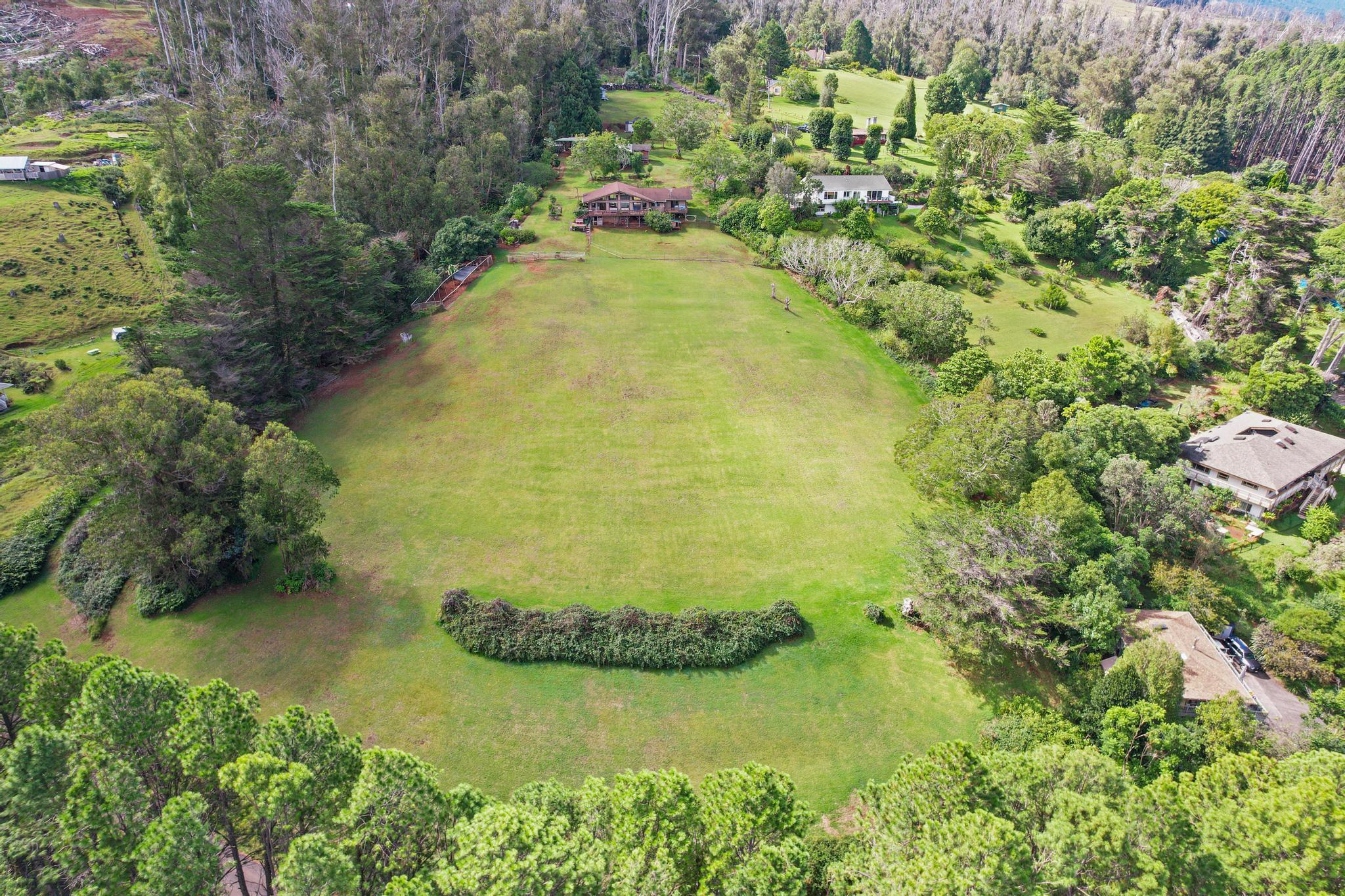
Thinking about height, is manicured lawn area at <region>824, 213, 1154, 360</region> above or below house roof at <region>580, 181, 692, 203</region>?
below

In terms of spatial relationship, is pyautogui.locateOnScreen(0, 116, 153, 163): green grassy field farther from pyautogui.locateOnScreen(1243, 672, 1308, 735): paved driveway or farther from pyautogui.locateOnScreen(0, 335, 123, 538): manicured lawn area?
pyautogui.locateOnScreen(1243, 672, 1308, 735): paved driveway

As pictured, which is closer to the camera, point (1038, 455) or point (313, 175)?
point (1038, 455)

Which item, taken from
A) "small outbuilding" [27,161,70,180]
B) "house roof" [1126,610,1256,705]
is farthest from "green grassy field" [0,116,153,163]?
"house roof" [1126,610,1256,705]

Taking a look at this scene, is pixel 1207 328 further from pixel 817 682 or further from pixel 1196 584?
pixel 817 682

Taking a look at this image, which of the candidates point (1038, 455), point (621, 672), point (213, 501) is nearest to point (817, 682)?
point (621, 672)

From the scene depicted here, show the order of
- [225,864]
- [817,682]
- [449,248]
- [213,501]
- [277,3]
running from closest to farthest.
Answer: [225,864] < [817,682] < [213,501] < [449,248] < [277,3]

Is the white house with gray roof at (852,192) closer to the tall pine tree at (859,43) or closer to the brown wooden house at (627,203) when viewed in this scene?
the brown wooden house at (627,203)

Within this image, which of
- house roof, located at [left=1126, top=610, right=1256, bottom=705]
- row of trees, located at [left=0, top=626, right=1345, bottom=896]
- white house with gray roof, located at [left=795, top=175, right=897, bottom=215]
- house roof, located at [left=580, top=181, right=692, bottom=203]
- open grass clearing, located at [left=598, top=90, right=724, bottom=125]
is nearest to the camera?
row of trees, located at [left=0, top=626, right=1345, bottom=896]
